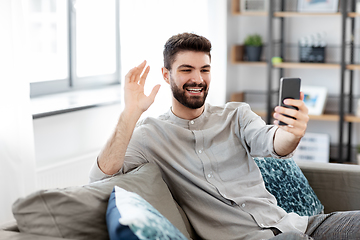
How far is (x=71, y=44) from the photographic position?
3.18 m

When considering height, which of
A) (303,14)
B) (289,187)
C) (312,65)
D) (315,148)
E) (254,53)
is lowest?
(315,148)

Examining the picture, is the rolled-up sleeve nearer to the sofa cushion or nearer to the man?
the man

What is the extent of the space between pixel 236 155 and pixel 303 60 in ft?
8.77

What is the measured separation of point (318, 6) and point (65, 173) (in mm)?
2664

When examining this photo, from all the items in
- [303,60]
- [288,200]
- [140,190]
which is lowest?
[288,200]

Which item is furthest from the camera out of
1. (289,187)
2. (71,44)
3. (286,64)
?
(286,64)

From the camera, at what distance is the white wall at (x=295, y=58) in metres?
4.33

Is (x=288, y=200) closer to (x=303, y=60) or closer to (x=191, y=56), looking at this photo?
(x=191, y=56)

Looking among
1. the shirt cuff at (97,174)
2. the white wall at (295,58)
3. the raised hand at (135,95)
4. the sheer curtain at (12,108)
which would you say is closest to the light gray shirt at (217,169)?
the shirt cuff at (97,174)

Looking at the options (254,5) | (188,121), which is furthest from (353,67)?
(188,121)

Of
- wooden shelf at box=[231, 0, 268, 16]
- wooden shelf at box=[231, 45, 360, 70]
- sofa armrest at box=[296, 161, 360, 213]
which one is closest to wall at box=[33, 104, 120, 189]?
sofa armrest at box=[296, 161, 360, 213]

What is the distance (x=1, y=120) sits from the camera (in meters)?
2.15

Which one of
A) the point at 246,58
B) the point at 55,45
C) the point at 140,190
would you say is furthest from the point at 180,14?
the point at 140,190

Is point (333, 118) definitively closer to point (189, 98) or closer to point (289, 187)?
point (289, 187)
